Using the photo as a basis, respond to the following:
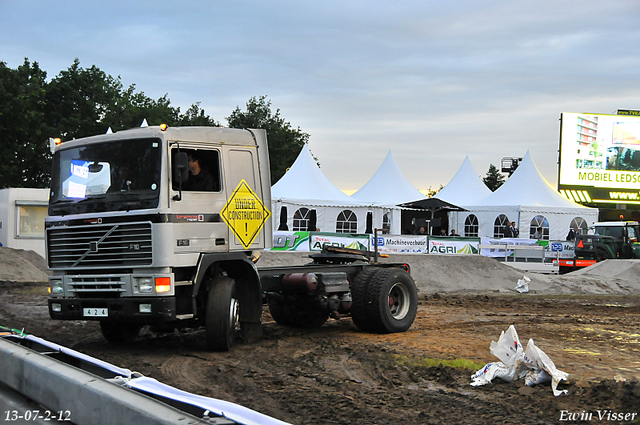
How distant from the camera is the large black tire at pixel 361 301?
1032 centimetres

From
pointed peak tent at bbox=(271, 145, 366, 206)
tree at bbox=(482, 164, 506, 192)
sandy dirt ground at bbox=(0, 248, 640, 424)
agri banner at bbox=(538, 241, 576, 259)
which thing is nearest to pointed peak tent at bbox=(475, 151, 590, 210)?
agri banner at bbox=(538, 241, 576, 259)

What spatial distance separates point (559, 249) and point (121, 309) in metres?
24.0

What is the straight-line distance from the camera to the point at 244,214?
8.78 metres

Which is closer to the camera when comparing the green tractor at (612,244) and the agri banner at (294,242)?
the agri banner at (294,242)

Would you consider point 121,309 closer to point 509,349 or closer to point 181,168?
point 181,168

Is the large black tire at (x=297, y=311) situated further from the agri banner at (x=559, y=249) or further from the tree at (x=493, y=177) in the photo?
the tree at (x=493, y=177)

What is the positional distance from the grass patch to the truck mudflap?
2932 millimetres

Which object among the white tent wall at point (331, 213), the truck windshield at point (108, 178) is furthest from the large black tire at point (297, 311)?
the white tent wall at point (331, 213)

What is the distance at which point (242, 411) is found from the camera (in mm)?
3561

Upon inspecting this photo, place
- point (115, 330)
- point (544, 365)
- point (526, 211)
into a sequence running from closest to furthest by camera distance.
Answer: point (544, 365)
point (115, 330)
point (526, 211)

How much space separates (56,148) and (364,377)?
5.20m

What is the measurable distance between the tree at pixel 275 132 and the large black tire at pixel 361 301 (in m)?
54.9

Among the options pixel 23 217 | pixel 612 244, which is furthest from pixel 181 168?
pixel 612 244

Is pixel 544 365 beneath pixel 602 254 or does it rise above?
above
